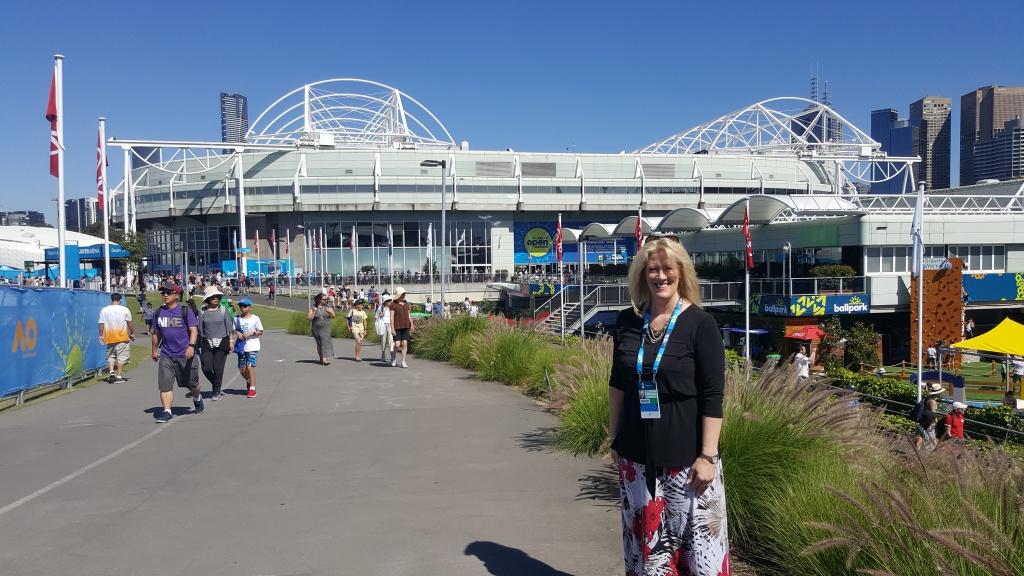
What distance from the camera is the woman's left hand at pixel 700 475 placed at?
3.50m

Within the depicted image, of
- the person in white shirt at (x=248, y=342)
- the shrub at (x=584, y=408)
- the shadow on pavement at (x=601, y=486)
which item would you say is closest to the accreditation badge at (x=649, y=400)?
the shadow on pavement at (x=601, y=486)

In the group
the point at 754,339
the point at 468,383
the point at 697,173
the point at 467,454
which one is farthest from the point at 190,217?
the point at 467,454

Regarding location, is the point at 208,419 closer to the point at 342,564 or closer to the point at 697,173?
the point at 342,564

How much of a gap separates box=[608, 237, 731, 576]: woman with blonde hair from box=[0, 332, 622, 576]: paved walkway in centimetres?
113

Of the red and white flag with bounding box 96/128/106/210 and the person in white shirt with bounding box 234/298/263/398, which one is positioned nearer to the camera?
the person in white shirt with bounding box 234/298/263/398

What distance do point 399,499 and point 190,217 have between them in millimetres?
82312

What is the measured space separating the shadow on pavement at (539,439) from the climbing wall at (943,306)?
26.7 meters

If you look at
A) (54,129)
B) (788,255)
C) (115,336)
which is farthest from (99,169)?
(788,255)

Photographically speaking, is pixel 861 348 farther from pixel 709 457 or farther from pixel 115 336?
pixel 709 457

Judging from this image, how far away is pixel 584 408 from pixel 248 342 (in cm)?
685

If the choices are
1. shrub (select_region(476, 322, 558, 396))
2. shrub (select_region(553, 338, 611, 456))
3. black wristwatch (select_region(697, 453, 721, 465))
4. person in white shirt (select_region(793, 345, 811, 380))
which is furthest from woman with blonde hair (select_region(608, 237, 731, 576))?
shrub (select_region(476, 322, 558, 396))

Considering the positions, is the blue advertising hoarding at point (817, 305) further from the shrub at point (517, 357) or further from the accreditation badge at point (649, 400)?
the accreditation badge at point (649, 400)

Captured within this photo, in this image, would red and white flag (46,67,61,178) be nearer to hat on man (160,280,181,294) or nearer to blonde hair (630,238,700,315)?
hat on man (160,280,181,294)

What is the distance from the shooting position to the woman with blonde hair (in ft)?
11.6
